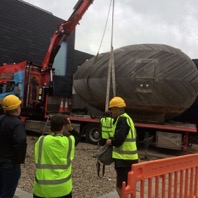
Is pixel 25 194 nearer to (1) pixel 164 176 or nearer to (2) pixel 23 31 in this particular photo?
(1) pixel 164 176

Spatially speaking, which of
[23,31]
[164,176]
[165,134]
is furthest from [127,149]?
[23,31]

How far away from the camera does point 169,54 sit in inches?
434

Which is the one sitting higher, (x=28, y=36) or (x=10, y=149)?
(x=28, y=36)

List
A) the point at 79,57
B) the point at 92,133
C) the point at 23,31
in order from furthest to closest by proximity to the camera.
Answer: the point at 79,57
the point at 23,31
the point at 92,133

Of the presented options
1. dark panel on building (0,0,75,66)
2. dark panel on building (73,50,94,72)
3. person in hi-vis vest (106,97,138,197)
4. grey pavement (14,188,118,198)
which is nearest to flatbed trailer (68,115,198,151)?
grey pavement (14,188,118,198)

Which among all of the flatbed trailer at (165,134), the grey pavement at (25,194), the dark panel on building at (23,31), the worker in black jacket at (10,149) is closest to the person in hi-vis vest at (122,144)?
the grey pavement at (25,194)

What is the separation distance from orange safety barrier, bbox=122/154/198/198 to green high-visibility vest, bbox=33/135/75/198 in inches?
29.0

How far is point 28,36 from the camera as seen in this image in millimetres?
19969

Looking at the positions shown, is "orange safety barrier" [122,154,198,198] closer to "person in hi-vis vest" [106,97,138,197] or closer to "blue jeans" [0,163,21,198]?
"person in hi-vis vest" [106,97,138,197]

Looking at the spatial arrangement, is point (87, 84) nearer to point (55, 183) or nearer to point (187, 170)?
point (187, 170)

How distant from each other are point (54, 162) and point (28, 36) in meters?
A: 17.7

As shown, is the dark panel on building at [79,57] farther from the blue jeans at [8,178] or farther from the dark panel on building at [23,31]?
the blue jeans at [8,178]

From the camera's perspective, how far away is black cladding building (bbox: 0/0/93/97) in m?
18.6

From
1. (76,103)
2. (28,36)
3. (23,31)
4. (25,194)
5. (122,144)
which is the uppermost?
(23,31)
